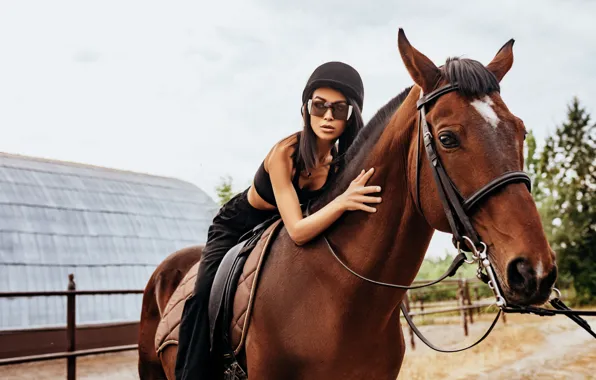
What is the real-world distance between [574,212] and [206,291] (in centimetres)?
2780

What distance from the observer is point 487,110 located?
1757 millimetres

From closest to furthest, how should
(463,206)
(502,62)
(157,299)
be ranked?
(463,206), (502,62), (157,299)

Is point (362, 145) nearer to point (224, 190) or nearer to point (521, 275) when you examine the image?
point (521, 275)

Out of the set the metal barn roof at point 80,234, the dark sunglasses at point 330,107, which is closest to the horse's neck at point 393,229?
the dark sunglasses at point 330,107

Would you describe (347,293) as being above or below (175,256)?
above

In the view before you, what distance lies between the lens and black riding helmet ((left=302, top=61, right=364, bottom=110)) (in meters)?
2.35

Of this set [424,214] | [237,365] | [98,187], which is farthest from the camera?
[98,187]

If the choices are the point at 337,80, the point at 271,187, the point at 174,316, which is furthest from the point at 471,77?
the point at 174,316

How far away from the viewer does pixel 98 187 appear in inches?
677

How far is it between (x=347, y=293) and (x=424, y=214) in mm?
419

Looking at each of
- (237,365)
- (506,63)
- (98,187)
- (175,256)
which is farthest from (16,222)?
(506,63)

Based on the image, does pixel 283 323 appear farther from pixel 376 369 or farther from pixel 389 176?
pixel 389 176

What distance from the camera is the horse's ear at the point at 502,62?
203cm

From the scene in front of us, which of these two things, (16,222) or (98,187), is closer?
(16,222)
